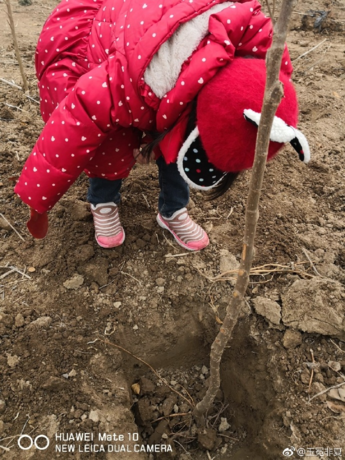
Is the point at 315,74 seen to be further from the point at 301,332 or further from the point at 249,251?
the point at 249,251

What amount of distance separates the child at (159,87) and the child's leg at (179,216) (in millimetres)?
309

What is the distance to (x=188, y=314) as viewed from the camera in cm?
190

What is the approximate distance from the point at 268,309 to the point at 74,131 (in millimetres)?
1091

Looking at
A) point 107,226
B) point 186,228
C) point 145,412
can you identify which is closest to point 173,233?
point 186,228

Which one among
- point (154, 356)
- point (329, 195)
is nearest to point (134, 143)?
point (154, 356)

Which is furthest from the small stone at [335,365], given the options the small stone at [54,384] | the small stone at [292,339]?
the small stone at [54,384]

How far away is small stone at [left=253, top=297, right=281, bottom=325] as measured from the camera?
1784 millimetres

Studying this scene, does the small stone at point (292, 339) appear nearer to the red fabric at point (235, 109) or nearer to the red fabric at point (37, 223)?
the red fabric at point (235, 109)

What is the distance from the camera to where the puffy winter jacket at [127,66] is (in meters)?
1.31

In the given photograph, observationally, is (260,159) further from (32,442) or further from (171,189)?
(32,442)

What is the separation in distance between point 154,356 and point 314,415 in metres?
0.72

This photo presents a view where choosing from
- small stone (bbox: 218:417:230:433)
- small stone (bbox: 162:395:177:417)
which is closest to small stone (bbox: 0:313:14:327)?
small stone (bbox: 162:395:177:417)

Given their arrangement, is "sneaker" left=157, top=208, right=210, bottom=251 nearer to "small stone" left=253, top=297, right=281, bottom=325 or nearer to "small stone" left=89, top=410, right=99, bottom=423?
"small stone" left=253, top=297, right=281, bottom=325

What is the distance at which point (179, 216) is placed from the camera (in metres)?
2.05
